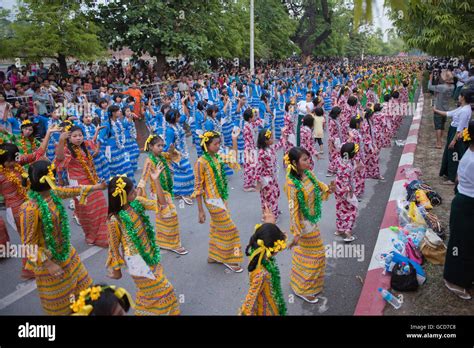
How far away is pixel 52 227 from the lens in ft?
12.5

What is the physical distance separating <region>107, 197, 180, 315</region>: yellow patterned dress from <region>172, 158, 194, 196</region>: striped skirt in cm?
377

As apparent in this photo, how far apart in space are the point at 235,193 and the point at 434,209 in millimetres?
3497

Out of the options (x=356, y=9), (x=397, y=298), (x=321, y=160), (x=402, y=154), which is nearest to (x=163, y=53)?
(x=321, y=160)

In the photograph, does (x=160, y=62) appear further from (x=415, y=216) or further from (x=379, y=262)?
(x=379, y=262)

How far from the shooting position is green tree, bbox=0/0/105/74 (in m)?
13.3

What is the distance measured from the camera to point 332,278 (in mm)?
4953

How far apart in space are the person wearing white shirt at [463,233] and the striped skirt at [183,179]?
4.68 metres

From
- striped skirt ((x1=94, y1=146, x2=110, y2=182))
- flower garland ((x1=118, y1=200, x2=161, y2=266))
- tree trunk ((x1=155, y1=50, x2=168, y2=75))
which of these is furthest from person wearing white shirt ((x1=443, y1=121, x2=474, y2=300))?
tree trunk ((x1=155, y1=50, x2=168, y2=75))

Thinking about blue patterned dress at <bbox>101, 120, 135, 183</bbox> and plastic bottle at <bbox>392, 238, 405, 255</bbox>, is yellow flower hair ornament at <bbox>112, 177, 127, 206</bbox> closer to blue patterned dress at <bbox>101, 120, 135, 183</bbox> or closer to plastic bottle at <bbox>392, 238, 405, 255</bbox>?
plastic bottle at <bbox>392, 238, 405, 255</bbox>

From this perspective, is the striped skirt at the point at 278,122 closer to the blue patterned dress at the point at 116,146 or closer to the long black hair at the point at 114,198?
the blue patterned dress at the point at 116,146

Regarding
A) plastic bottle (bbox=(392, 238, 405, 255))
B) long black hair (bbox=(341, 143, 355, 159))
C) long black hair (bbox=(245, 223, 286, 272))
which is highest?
long black hair (bbox=(341, 143, 355, 159))

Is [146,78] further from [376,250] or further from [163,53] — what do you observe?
[376,250]

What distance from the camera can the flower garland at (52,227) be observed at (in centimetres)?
376

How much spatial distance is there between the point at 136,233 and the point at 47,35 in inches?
470
